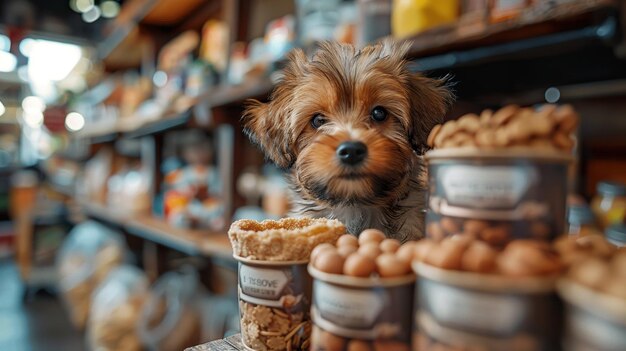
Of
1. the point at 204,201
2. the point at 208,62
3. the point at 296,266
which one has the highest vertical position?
the point at 208,62

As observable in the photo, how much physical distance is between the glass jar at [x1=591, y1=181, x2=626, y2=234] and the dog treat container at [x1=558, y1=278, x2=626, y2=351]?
107 centimetres

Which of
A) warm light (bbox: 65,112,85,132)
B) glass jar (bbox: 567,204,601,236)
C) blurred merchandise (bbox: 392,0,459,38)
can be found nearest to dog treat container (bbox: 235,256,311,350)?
blurred merchandise (bbox: 392,0,459,38)

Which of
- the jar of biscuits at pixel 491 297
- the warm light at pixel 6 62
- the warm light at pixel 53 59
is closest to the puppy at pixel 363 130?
the jar of biscuits at pixel 491 297

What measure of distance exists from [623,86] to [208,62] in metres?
1.65

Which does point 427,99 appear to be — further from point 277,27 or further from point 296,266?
point 277,27

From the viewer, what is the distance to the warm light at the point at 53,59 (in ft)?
19.5

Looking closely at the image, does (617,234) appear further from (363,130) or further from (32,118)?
(32,118)

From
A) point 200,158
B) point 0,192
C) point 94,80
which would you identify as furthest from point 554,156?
point 0,192

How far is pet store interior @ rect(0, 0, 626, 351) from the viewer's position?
1.11 ft

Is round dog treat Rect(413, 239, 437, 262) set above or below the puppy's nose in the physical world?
below

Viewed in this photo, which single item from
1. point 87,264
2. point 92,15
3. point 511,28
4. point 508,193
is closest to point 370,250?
point 508,193

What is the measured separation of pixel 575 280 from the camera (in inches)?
12.1

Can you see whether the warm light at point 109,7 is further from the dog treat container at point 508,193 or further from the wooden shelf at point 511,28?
the dog treat container at point 508,193

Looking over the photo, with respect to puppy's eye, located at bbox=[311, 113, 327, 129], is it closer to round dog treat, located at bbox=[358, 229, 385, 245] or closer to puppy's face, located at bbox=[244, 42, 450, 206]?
puppy's face, located at bbox=[244, 42, 450, 206]
